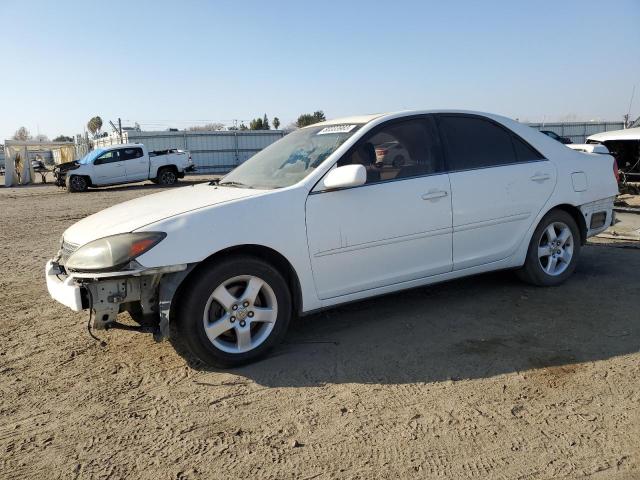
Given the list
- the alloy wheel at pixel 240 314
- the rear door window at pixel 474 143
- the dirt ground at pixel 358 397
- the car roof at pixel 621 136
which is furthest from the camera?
the car roof at pixel 621 136

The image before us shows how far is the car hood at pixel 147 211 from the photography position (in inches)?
138

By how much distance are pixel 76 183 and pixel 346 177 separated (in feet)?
65.2

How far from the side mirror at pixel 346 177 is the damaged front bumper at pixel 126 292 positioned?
1.13 meters

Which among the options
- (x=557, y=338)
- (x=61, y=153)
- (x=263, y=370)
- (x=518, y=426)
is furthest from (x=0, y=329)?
(x=61, y=153)

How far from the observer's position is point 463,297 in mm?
4918

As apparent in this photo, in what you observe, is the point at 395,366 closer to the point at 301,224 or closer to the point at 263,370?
the point at 263,370

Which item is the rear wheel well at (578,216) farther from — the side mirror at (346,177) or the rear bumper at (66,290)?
the rear bumper at (66,290)

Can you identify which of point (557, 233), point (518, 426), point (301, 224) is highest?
point (301, 224)

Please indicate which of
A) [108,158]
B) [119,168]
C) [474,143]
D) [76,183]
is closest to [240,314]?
[474,143]

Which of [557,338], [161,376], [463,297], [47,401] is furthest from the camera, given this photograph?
[463,297]

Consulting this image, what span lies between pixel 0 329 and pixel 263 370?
244 centimetres

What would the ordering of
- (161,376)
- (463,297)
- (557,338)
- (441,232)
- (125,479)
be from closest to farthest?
(125,479), (161,376), (557,338), (441,232), (463,297)

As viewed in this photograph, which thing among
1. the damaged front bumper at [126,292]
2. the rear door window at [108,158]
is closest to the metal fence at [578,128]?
the rear door window at [108,158]

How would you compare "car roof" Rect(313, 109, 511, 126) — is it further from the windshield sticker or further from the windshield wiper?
the windshield wiper
